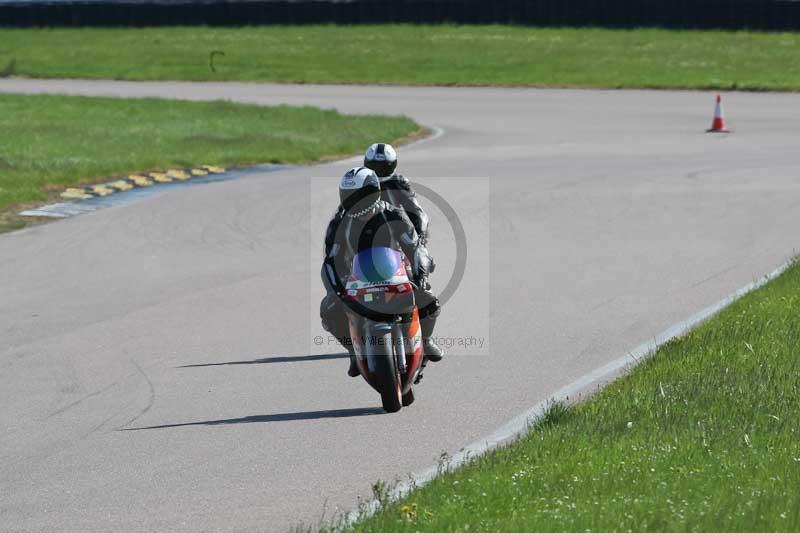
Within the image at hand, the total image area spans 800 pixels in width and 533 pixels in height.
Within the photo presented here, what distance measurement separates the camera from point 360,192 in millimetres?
8633

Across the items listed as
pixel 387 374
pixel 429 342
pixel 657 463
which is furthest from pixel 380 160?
pixel 657 463

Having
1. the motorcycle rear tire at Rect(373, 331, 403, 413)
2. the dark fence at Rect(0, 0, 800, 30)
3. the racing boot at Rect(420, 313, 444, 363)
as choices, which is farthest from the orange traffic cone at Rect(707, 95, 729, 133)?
the motorcycle rear tire at Rect(373, 331, 403, 413)

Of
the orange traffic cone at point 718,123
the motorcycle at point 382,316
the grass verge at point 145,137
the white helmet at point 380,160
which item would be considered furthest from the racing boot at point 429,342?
the orange traffic cone at point 718,123

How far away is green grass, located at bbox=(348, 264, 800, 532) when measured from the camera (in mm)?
5941

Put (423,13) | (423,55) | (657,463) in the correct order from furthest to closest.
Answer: (423,13), (423,55), (657,463)

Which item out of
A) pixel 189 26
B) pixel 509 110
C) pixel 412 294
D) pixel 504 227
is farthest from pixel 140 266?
pixel 189 26

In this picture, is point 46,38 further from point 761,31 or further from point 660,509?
point 660,509

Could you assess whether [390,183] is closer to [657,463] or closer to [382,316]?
[382,316]

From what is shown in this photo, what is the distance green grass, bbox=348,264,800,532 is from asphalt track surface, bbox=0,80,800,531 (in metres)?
0.64

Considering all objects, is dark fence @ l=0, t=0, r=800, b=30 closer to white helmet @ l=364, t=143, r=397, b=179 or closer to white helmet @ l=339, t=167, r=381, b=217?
white helmet @ l=364, t=143, r=397, b=179

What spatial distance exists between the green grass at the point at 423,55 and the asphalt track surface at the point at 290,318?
62.5 ft

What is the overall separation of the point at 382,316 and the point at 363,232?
1.74 feet

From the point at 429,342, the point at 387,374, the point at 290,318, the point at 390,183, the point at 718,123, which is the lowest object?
the point at 718,123

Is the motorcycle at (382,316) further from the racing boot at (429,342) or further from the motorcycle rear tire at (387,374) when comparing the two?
the racing boot at (429,342)
